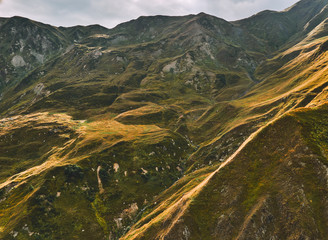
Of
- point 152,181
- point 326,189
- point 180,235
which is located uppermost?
point 326,189

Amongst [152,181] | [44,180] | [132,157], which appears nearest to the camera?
[44,180]

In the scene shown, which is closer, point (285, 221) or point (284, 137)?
point (285, 221)

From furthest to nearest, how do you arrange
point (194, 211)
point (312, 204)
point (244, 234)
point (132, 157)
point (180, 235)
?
point (132, 157)
point (194, 211)
point (180, 235)
point (244, 234)
point (312, 204)

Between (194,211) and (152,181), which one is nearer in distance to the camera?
(194,211)

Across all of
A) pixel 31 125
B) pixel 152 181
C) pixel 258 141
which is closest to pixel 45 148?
pixel 31 125

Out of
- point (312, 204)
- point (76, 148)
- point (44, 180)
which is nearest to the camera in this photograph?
point (312, 204)

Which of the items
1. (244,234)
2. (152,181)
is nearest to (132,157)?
(152,181)

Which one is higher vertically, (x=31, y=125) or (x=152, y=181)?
(x=31, y=125)

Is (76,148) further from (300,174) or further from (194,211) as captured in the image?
(300,174)

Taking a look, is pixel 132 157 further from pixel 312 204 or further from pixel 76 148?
pixel 312 204
